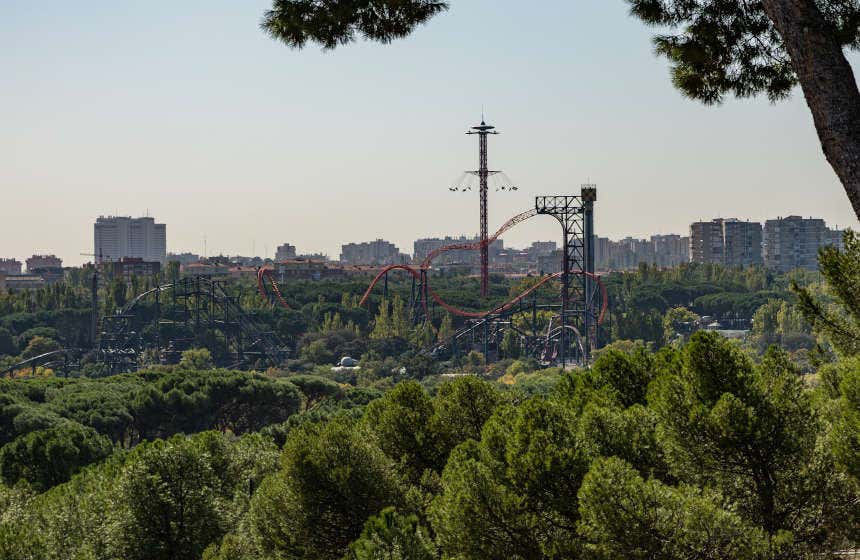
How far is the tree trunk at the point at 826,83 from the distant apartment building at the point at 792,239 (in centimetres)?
15025

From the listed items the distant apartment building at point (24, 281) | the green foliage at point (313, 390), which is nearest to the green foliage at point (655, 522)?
the green foliage at point (313, 390)

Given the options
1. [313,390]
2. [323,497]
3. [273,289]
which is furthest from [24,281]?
[323,497]

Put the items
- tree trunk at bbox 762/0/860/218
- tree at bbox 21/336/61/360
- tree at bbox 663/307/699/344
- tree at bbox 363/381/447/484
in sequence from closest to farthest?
tree trunk at bbox 762/0/860/218 < tree at bbox 363/381/447/484 < tree at bbox 21/336/61/360 < tree at bbox 663/307/699/344

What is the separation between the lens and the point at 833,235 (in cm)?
15675

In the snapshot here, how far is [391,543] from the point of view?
10.5 metres

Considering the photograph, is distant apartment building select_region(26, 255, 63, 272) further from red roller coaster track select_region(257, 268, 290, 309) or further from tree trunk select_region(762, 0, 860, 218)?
tree trunk select_region(762, 0, 860, 218)

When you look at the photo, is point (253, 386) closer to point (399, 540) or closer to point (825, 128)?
point (399, 540)

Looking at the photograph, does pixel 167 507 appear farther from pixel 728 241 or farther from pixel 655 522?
pixel 728 241

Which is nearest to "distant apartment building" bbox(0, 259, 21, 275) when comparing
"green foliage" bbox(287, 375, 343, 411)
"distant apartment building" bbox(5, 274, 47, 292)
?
"distant apartment building" bbox(5, 274, 47, 292)

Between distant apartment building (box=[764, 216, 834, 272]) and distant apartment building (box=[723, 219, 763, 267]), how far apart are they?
194 cm

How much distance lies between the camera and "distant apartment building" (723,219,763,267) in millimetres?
151250

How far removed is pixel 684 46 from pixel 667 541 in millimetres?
3873

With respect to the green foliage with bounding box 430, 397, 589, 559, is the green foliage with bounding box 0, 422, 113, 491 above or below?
below

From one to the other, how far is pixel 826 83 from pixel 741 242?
15111 cm
